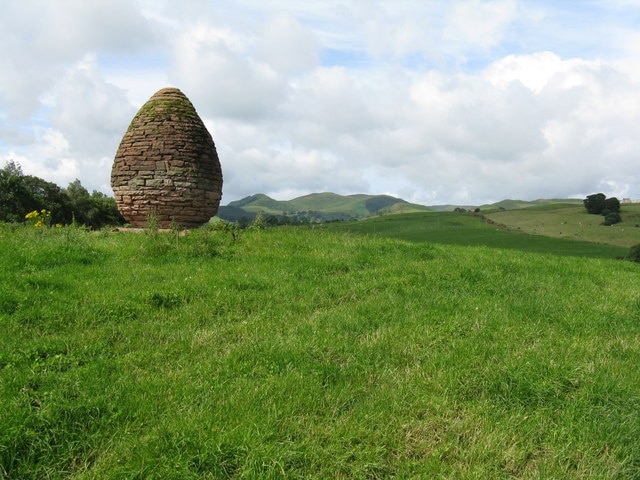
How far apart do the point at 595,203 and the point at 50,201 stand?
76078mm

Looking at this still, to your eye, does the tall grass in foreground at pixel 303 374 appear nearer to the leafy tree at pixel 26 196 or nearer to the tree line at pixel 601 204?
the leafy tree at pixel 26 196

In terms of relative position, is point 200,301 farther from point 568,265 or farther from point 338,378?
point 568,265

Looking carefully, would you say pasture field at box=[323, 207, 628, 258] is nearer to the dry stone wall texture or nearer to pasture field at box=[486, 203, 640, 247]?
pasture field at box=[486, 203, 640, 247]

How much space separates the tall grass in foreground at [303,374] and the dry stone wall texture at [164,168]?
4.56 meters

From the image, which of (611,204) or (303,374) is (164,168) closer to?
(303,374)

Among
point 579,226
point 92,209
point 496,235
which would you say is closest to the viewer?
point 92,209

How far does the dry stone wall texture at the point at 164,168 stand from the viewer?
14211mm

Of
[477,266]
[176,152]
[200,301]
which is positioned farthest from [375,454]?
[176,152]

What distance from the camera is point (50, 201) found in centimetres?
3762

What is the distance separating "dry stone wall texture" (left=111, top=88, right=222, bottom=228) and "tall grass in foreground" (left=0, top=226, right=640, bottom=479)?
456 centimetres

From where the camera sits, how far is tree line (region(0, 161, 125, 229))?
3578 centimetres

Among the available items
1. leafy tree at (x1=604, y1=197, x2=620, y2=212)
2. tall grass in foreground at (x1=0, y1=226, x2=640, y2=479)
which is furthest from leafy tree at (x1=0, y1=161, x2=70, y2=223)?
leafy tree at (x1=604, y1=197, x2=620, y2=212)

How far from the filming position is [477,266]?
11484mm

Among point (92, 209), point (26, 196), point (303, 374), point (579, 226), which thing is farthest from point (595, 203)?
point (303, 374)
